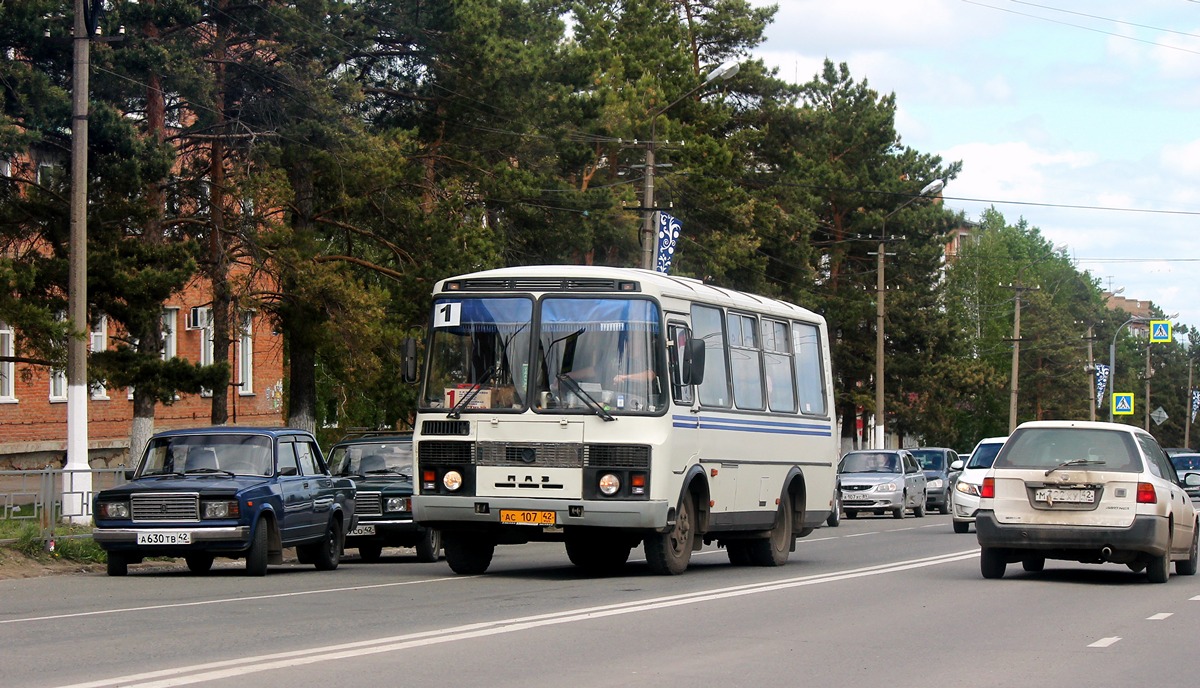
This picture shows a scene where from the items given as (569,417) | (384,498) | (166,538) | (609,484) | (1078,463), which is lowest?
→ (166,538)

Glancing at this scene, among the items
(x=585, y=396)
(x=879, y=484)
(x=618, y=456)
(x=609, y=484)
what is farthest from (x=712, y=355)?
(x=879, y=484)

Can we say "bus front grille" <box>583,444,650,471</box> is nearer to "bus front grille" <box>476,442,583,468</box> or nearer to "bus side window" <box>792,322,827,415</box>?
"bus front grille" <box>476,442,583,468</box>

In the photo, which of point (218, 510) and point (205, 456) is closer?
point (218, 510)

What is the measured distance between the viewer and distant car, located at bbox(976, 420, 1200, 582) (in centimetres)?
1616

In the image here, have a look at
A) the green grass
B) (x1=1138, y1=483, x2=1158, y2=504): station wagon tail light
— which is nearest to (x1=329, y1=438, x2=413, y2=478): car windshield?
the green grass

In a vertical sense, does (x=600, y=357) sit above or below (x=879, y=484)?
above

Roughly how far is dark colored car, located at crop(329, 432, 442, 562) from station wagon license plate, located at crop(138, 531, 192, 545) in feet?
14.0

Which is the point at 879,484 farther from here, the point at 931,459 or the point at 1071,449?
the point at 1071,449

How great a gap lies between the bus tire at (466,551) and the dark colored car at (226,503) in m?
2.07

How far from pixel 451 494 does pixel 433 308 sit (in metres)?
2.05

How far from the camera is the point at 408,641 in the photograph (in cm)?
1075

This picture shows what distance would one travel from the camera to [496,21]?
118 feet

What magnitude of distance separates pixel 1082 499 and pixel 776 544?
4961mm

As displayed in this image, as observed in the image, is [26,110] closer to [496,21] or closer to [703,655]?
[496,21]
